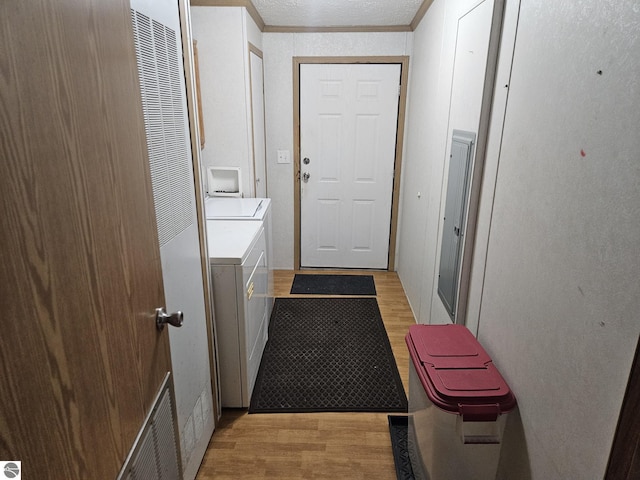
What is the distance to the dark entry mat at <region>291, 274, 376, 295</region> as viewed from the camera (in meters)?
3.55

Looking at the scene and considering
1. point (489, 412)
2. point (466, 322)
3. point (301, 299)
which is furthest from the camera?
point (301, 299)

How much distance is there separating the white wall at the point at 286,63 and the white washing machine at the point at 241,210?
822 mm

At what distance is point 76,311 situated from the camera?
0.66m

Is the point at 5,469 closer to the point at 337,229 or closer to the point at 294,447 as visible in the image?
the point at 294,447

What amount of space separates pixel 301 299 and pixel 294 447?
1.58 m

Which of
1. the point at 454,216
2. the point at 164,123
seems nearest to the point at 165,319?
the point at 164,123

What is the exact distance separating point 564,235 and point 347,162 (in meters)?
2.82

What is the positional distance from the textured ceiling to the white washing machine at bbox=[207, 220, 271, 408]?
168 cm

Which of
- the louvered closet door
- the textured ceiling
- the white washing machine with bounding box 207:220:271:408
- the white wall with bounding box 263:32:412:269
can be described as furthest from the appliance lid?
the textured ceiling

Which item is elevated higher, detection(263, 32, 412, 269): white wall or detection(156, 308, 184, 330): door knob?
detection(263, 32, 412, 269): white wall

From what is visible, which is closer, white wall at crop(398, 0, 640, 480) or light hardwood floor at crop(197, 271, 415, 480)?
white wall at crop(398, 0, 640, 480)

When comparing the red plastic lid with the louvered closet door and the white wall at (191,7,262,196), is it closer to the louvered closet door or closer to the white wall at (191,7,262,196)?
the louvered closet door

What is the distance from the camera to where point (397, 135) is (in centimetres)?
365

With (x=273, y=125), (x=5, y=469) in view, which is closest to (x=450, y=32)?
(x=273, y=125)
